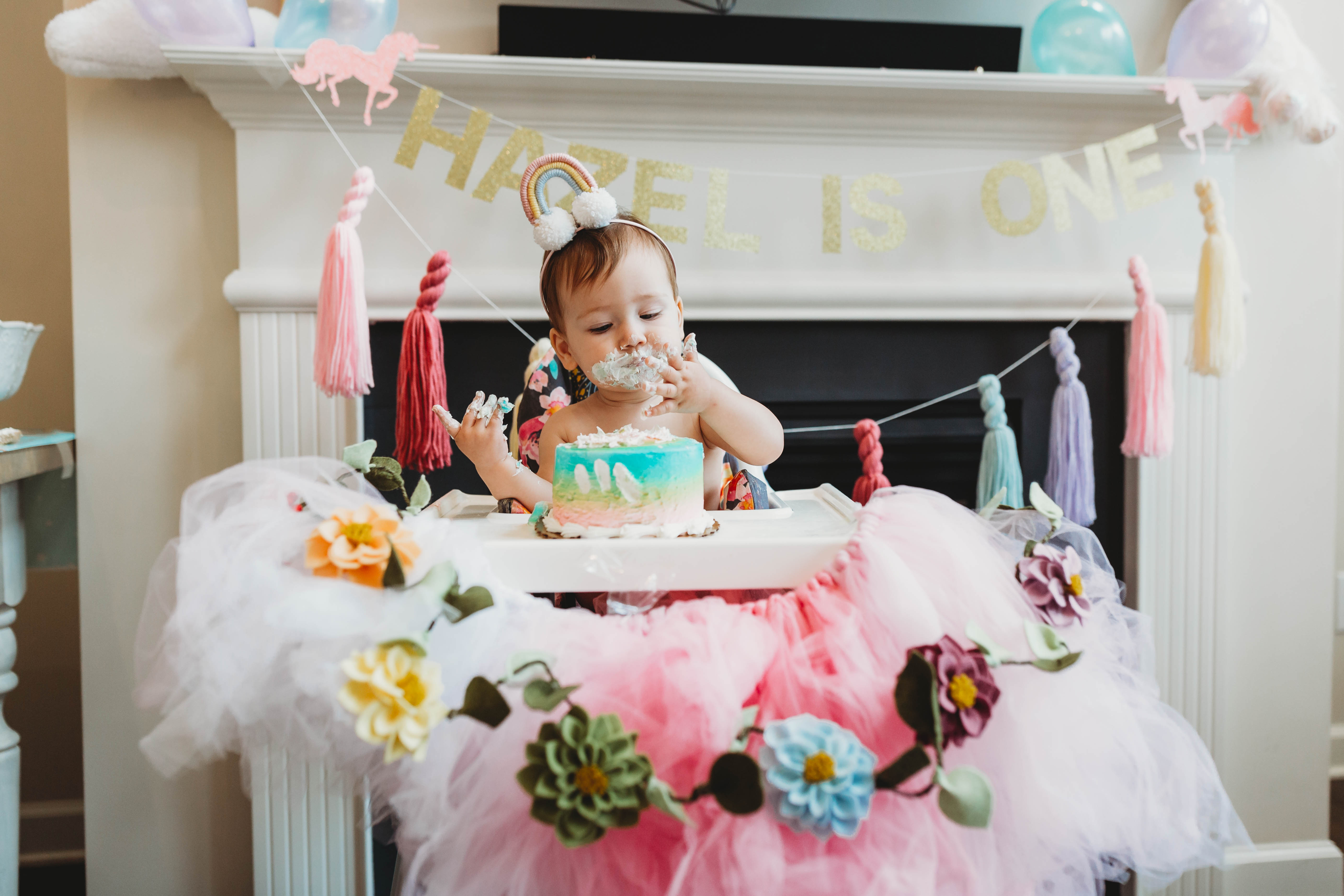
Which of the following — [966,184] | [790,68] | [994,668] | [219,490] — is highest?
[790,68]

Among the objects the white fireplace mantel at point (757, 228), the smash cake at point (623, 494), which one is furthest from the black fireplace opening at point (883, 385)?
the smash cake at point (623, 494)

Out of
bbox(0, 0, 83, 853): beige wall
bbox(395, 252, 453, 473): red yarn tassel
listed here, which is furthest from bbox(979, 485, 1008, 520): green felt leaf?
bbox(0, 0, 83, 853): beige wall

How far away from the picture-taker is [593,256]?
90 centimetres

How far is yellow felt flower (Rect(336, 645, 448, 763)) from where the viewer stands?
0.50 meters

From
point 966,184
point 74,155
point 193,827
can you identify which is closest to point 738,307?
point 966,184

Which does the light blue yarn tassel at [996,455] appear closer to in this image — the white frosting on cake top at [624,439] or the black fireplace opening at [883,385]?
the black fireplace opening at [883,385]

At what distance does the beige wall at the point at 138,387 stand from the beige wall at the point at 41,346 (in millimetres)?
277

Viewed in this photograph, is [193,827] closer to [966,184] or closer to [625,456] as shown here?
[625,456]

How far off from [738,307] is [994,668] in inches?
34.0

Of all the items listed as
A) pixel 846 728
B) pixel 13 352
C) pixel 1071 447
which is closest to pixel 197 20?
pixel 13 352

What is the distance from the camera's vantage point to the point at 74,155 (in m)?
1.23

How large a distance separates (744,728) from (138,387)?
→ 1.16 metres

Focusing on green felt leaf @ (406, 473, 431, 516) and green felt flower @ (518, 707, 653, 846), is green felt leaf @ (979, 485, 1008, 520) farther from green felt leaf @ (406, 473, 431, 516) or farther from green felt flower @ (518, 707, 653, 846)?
green felt leaf @ (406, 473, 431, 516)

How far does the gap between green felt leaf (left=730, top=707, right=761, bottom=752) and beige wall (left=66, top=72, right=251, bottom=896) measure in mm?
1055
